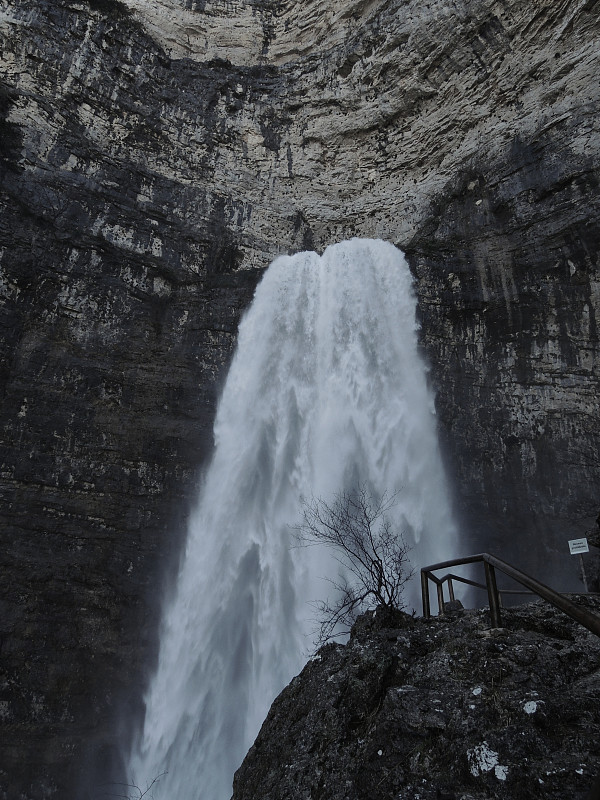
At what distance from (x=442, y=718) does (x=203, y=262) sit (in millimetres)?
16373

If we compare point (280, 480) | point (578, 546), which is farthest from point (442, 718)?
point (280, 480)

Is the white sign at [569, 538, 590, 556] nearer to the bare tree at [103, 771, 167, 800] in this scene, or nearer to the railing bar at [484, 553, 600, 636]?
the railing bar at [484, 553, 600, 636]

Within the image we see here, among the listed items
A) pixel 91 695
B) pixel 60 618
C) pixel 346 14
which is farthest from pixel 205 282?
pixel 346 14

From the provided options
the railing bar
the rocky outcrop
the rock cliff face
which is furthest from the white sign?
the railing bar

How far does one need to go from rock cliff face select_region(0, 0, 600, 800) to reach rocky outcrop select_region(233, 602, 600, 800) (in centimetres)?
948

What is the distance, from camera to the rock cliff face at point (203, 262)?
504 inches

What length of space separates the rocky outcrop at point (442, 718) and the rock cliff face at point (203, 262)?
9477 millimetres

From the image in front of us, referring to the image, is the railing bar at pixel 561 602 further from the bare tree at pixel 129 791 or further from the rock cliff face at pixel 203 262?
the rock cliff face at pixel 203 262

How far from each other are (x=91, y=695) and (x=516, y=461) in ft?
37.1

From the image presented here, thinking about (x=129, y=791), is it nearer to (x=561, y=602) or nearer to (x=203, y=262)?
(x=561, y=602)

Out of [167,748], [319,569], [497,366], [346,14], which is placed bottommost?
[167,748]

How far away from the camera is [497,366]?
1488 centimetres

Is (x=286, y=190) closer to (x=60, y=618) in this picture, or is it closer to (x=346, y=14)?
(x=346, y=14)

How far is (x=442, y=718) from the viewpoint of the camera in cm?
309
